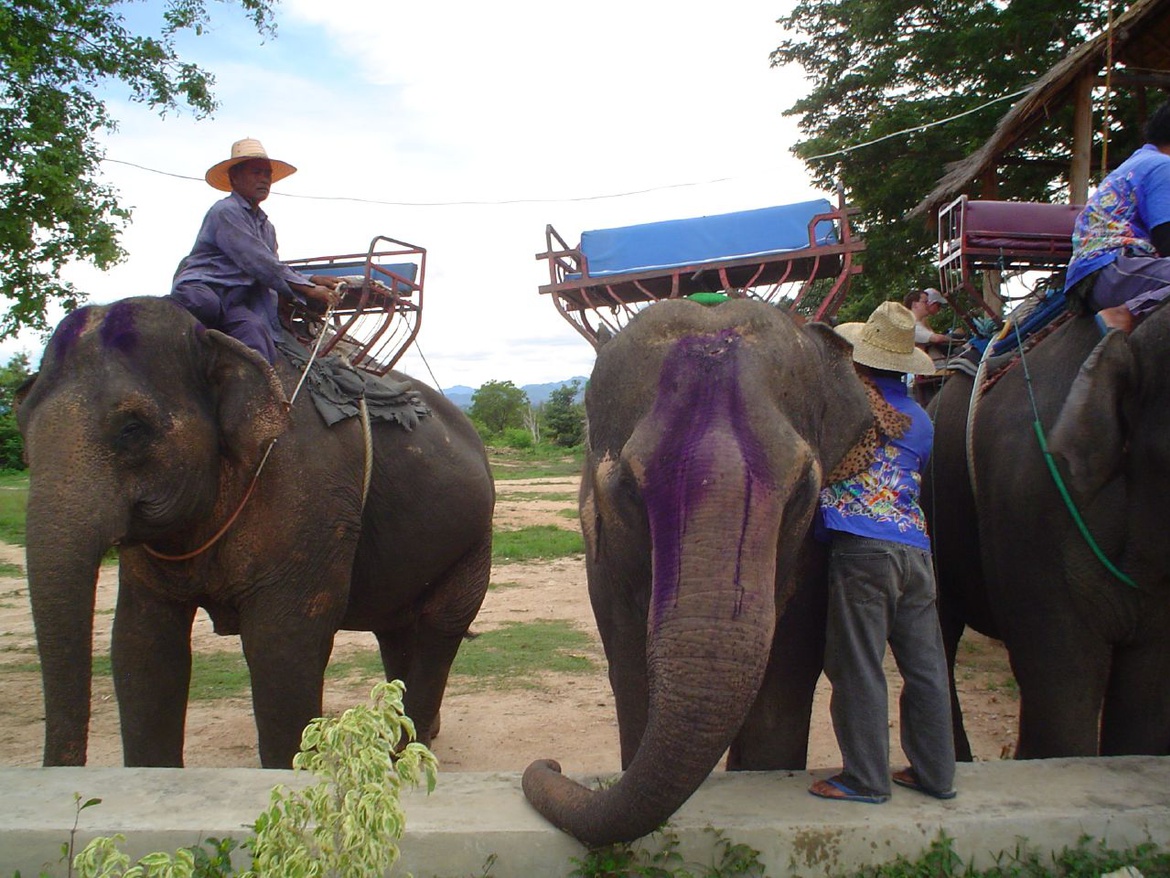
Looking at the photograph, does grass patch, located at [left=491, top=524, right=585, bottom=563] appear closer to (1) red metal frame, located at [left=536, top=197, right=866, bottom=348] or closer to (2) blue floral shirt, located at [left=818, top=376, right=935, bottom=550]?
(1) red metal frame, located at [left=536, top=197, right=866, bottom=348]

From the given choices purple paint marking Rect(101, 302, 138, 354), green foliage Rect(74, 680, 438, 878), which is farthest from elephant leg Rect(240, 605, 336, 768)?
green foliage Rect(74, 680, 438, 878)

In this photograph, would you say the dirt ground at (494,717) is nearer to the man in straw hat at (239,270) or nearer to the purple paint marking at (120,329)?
the man in straw hat at (239,270)

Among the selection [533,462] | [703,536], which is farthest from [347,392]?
[533,462]

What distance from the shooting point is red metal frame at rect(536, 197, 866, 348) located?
471 cm

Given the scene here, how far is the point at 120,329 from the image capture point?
3.71 metres

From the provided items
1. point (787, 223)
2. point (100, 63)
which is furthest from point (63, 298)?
point (787, 223)

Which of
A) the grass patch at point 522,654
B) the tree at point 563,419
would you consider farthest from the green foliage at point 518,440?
the grass patch at point 522,654

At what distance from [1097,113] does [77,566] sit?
524 inches

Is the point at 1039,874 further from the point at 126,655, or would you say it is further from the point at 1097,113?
the point at 1097,113

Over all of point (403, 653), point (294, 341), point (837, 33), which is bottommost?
Answer: point (403, 653)

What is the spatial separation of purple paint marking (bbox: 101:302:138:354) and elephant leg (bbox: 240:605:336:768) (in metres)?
1.14

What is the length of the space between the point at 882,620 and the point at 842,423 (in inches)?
23.2

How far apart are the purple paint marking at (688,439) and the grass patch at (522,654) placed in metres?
4.64

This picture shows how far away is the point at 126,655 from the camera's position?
4.04m
